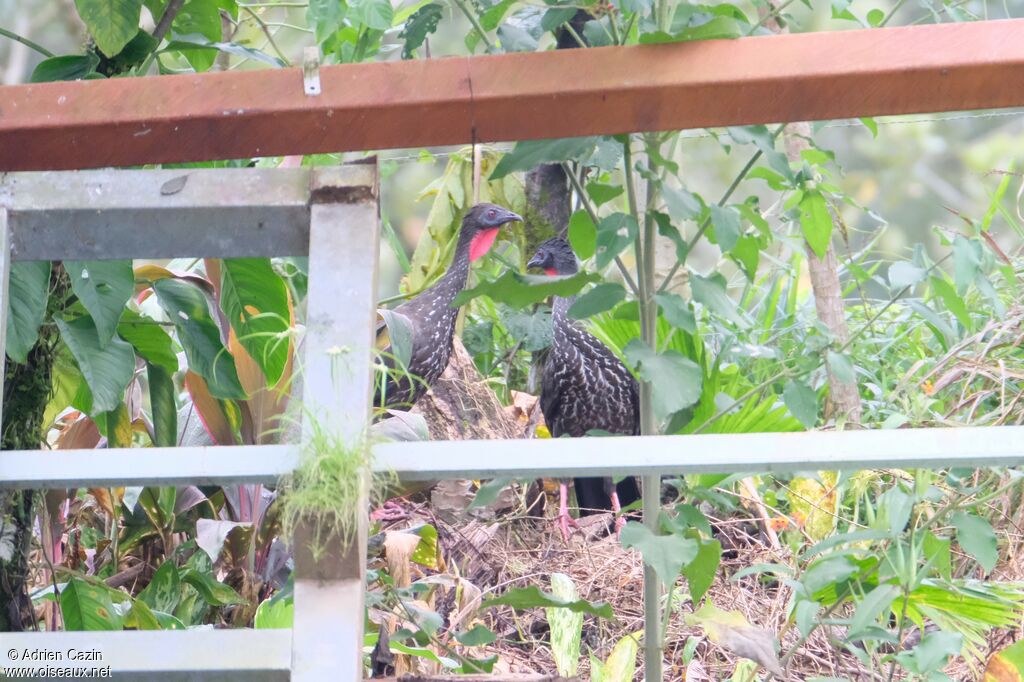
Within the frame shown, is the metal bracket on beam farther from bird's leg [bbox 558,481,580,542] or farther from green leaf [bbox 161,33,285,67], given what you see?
bird's leg [bbox 558,481,580,542]

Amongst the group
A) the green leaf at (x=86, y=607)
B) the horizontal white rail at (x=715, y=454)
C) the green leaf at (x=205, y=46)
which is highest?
the green leaf at (x=205, y=46)

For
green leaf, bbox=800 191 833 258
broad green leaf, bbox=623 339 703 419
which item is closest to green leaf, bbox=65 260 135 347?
broad green leaf, bbox=623 339 703 419

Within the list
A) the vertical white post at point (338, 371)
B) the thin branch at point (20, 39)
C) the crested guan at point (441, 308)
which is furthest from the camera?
the crested guan at point (441, 308)

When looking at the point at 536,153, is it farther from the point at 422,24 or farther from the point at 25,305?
the point at 25,305

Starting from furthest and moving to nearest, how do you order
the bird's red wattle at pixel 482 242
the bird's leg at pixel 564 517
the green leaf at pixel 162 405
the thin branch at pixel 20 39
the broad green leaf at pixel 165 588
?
1. the bird's red wattle at pixel 482 242
2. the bird's leg at pixel 564 517
3. the broad green leaf at pixel 165 588
4. the green leaf at pixel 162 405
5. the thin branch at pixel 20 39

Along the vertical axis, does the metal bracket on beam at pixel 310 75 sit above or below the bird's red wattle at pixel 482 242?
below

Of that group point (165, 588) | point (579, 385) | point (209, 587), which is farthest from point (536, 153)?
point (579, 385)

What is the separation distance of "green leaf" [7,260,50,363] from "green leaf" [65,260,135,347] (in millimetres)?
61

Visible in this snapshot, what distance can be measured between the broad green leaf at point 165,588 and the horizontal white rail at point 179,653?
1.37 metres

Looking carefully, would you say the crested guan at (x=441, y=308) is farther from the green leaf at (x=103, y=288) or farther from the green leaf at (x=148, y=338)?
the green leaf at (x=103, y=288)

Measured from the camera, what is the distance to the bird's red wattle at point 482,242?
4.29m

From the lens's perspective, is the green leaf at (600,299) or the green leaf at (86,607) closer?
the green leaf at (600,299)

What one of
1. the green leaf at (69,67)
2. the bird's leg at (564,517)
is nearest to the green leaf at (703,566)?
the green leaf at (69,67)

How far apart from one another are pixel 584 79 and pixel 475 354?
3016 millimetres
